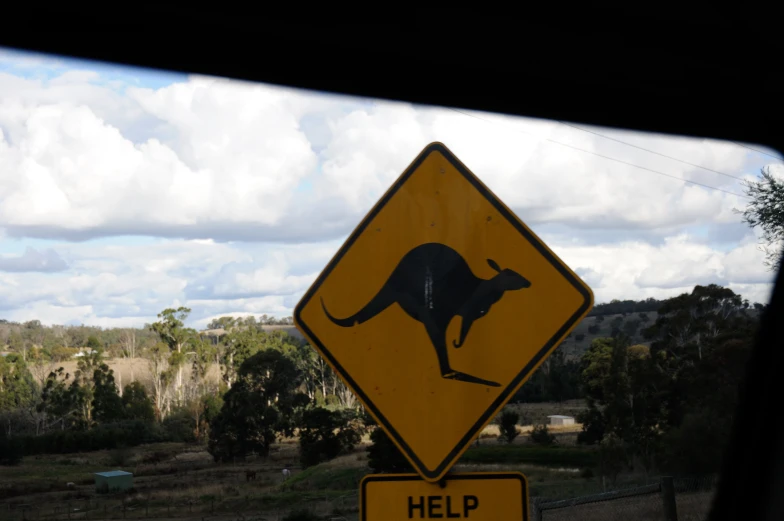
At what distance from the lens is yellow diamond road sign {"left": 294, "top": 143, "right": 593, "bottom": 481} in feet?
10.1

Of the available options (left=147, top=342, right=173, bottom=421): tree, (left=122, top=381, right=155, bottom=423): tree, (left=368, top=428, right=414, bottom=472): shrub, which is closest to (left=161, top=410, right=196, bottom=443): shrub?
(left=122, top=381, right=155, bottom=423): tree

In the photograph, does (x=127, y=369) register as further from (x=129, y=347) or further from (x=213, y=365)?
(x=213, y=365)

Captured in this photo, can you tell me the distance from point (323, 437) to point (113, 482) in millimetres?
12400

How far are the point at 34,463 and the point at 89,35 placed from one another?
199 feet

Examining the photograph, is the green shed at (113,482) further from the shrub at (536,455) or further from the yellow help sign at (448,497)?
the yellow help sign at (448,497)

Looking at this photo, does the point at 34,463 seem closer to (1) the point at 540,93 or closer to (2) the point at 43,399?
(2) the point at 43,399

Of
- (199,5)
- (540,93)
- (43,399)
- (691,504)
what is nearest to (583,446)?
(691,504)

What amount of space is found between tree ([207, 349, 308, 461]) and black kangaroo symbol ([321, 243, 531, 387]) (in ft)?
172

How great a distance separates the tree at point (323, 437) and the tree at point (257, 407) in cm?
597

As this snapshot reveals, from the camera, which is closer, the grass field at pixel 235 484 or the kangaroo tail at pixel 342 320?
the kangaroo tail at pixel 342 320

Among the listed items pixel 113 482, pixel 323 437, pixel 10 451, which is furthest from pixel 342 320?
pixel 10 451

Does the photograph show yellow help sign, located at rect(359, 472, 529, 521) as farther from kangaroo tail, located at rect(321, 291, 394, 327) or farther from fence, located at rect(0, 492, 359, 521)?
fence, located at rect(0, 492, 359, 521)

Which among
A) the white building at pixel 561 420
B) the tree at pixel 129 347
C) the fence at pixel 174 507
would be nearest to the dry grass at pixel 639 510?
the fence at pixel 174 507

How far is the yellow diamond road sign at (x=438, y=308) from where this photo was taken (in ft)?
10.1
